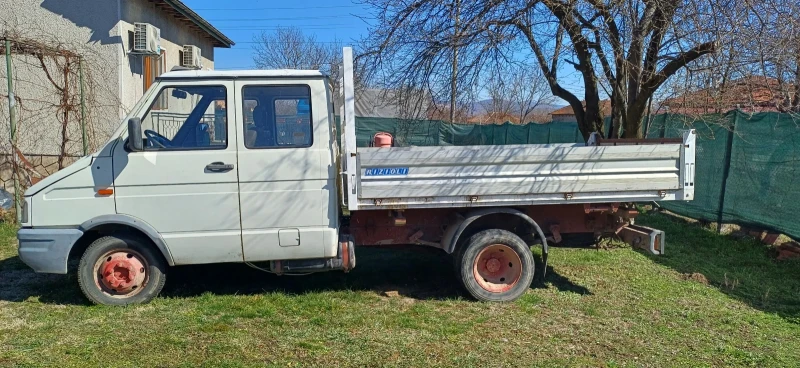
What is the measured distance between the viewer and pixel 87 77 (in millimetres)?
10781

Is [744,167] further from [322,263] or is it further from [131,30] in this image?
[131,30]

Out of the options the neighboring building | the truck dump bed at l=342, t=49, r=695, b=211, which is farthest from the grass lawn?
the neighboring building

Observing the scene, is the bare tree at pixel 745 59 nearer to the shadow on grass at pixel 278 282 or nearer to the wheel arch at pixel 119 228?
the shadow on grass at pixel 278 282

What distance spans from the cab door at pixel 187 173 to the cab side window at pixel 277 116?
16cm

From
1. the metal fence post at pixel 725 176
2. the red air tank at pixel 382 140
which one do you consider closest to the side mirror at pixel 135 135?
the red air tank at pixel 382 140

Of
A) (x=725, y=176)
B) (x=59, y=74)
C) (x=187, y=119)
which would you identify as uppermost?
(x=59, y=74)

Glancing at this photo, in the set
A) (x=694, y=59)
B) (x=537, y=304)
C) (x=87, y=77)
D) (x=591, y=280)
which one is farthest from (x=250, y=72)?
(x=87, y=77)

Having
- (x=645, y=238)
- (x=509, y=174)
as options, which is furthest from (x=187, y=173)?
(x=645, y=238)

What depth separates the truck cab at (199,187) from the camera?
5.45 metres

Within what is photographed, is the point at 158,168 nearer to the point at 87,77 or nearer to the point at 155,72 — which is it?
the point at 87,77

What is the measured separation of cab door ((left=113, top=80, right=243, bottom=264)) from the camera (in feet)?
17.9

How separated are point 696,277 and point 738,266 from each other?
A: 110cm

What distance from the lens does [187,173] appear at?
546 centimetres

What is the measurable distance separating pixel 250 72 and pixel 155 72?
801 centimetres
